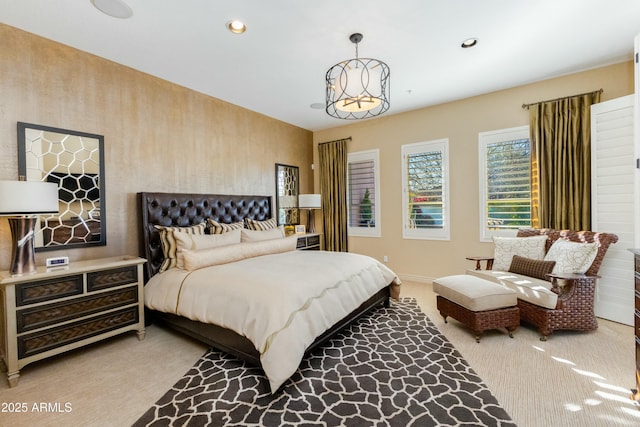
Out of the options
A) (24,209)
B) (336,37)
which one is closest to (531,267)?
(336,37)

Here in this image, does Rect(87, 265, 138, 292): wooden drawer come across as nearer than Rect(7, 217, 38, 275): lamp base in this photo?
No

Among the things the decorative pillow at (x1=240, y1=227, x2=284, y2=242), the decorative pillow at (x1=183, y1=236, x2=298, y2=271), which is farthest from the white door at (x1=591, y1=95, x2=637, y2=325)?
the decorative pillow at (x1=240, y1=227, x2=284, y2=242)

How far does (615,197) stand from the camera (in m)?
3.05

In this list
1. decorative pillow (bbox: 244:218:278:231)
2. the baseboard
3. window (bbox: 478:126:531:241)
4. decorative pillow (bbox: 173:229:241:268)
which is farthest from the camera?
the baseboard

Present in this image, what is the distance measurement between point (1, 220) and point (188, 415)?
7.54ft

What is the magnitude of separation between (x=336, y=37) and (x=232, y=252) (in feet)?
7.81

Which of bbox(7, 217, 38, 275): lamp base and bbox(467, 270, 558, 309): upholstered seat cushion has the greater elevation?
bbox(7, 217, 38, 275): lamp base

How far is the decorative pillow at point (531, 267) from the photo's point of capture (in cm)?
294

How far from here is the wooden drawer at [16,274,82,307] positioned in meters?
2.12

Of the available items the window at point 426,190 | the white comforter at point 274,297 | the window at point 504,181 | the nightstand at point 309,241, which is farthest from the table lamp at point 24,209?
the window at point 504,181

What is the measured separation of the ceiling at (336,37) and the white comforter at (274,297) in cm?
216

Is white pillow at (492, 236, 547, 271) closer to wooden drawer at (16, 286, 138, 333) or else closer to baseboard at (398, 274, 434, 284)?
baseboard at (398, 274, 434, 284)

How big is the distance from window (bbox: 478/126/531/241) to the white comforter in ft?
6.86

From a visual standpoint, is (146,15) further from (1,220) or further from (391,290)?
(391,290)
